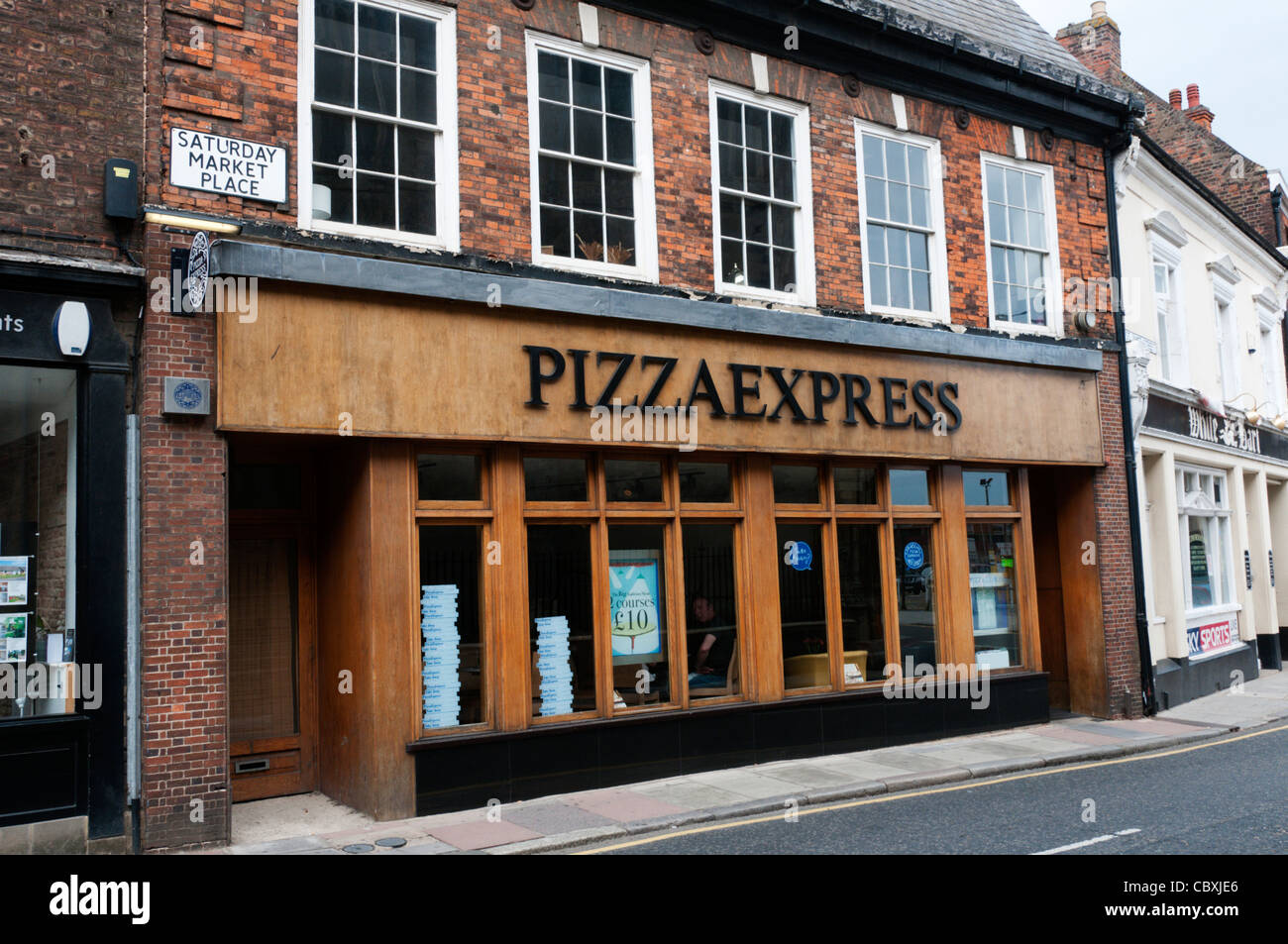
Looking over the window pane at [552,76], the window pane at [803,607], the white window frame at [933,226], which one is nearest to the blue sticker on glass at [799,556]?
the window pane at [803,607]

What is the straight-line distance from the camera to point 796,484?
12.3 metres

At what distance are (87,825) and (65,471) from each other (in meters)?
2.62

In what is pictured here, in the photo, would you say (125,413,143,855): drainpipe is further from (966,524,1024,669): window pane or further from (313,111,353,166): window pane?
(966,524,1024,669): window pane

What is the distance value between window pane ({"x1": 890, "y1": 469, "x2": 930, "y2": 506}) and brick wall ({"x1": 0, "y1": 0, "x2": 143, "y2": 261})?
882 cm

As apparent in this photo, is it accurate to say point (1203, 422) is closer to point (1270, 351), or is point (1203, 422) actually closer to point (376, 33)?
A: point (1270, 351)

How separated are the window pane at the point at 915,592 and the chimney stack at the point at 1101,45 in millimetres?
9579

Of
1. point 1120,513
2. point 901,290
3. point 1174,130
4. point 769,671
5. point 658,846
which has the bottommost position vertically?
point 658,846

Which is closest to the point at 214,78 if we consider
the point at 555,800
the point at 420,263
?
the point at 420,263

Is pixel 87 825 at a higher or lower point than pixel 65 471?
lower

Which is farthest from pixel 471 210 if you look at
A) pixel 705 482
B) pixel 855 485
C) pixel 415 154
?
pixel 855 485

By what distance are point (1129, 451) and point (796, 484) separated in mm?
6202
